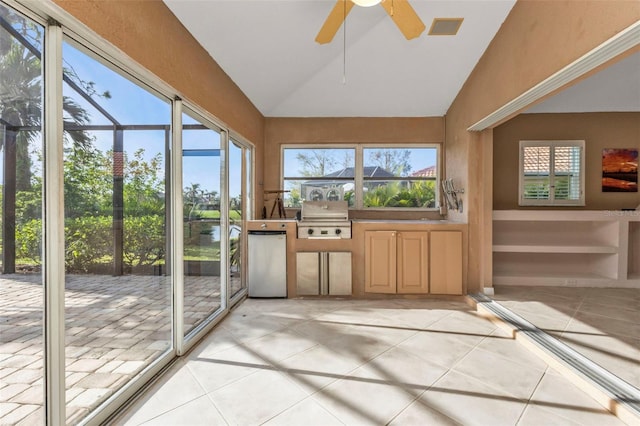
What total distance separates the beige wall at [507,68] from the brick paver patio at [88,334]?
320 centimetres

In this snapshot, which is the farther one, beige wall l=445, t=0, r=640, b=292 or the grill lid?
the grill lid

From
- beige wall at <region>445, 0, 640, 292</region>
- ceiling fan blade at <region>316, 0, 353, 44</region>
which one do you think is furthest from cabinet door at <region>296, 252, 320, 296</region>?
ceiling fan blade at <region>316, 0, 353, 44</region>

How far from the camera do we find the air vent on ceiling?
2.91 m

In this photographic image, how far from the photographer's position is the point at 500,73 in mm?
2936

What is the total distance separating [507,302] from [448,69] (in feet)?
9.23

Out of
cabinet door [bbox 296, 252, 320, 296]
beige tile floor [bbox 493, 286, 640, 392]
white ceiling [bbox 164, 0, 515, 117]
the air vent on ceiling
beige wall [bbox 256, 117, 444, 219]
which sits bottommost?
beige tile floor [bbox 493, 286, 640, 392]

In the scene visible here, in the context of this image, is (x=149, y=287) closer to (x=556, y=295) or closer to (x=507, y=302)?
(x=507, y=302)

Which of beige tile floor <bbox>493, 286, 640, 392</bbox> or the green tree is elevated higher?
the green tree

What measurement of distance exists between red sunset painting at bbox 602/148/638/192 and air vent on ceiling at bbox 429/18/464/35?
10.0ft

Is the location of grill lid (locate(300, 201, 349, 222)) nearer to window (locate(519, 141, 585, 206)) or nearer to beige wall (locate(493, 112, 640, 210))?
beige wall (locate(493, 112, 640, 210))

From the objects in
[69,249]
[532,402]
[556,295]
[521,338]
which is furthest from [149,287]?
[556,295]

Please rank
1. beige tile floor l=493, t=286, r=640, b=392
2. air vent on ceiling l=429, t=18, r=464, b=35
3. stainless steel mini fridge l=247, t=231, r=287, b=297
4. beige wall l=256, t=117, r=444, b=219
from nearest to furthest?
1. beige tile floor l=493, t=286, r=640, b=392
2. air vent on ceiling l=429, t=18, r=464, b=35
3. stainless steel mini fridge l=247, t=231, r=287, b=297
4. beige wall l=256, t=117, r=444, b=219

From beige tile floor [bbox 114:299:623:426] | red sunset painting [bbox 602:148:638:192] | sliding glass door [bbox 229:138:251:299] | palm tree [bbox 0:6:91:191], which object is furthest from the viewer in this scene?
red sunset painting [bbox 602:148:638:192]

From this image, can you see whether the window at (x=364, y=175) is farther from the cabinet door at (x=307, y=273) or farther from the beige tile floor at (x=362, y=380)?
the beige tile floor at (x=362, y=380)
